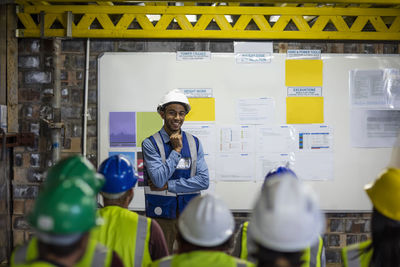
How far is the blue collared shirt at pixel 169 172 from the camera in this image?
2865 mm

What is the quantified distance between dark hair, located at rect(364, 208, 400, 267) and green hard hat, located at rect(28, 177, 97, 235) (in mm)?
1058

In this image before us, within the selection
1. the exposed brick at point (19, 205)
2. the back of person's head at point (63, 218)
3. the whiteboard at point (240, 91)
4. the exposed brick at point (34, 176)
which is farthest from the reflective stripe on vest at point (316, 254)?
the exposed brick at point (19, 205)

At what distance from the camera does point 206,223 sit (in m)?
1.41

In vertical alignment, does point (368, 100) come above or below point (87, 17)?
below

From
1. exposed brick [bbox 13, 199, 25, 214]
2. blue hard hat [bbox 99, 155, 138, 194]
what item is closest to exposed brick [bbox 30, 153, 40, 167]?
exposed brick [bbox 13, 199, 25, 214]

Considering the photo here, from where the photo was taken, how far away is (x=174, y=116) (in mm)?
3068

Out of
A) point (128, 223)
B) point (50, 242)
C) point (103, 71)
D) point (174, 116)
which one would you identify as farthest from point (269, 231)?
point (103, 71)

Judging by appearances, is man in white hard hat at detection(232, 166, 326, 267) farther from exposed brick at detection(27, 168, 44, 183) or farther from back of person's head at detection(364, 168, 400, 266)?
exposed brick at detection(27, 168, 44, 183)

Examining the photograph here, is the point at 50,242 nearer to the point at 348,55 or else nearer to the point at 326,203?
the point at 326,203

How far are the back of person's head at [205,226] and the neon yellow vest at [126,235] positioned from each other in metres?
0.38

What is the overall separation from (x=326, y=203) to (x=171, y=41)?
7.05ft

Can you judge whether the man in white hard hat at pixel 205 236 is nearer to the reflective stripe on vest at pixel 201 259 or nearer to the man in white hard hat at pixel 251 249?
the reflective stripe on vest at pixel 201 259

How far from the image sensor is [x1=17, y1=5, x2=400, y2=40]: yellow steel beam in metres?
3.89

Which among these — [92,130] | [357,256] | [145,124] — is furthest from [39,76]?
[357,256]
